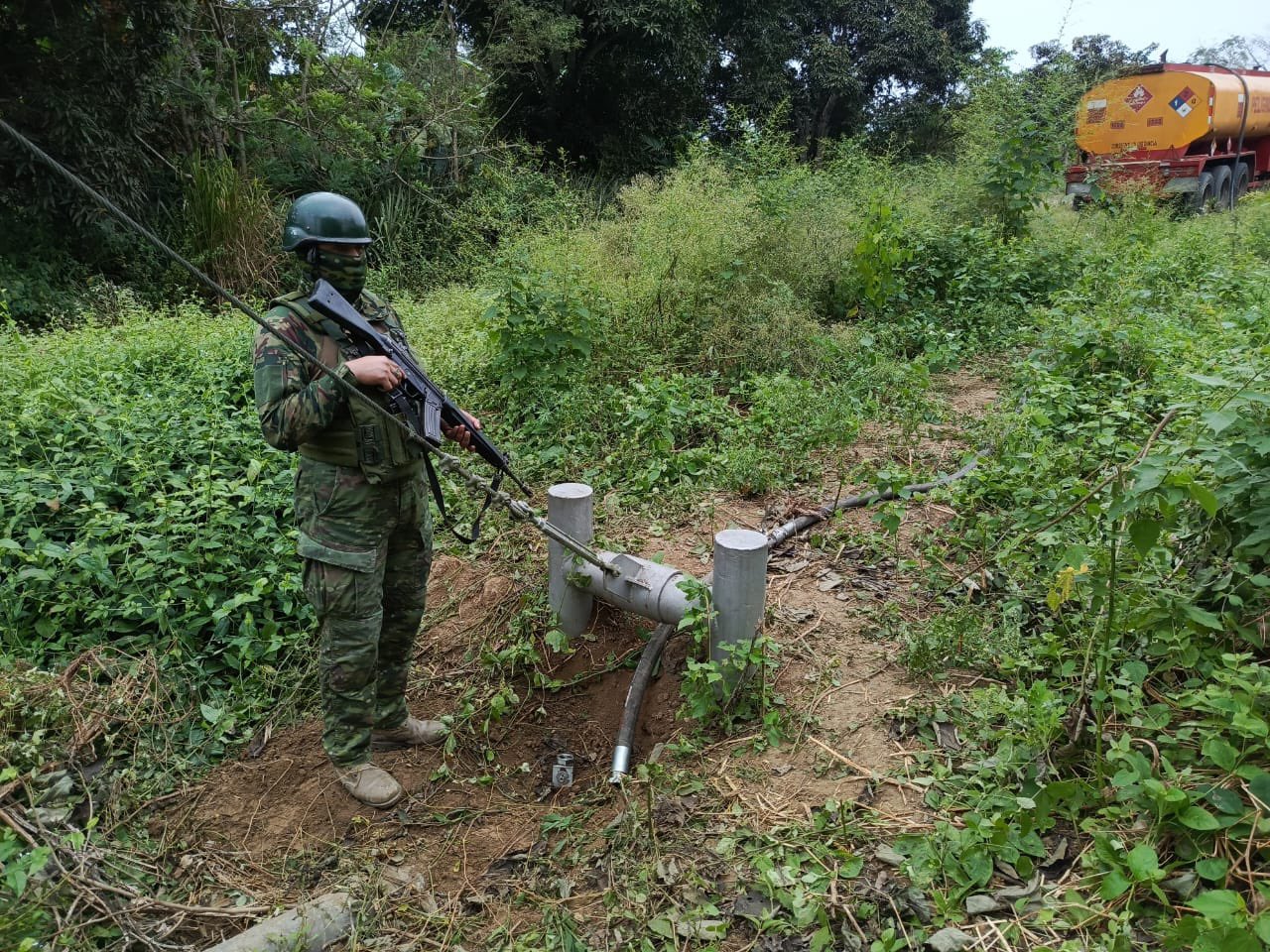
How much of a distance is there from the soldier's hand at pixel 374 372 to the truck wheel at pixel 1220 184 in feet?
52.5

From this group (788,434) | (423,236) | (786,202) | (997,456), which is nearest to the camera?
(997,456)

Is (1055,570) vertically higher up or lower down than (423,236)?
lower down

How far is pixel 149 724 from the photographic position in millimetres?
2934

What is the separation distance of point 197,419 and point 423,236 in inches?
249

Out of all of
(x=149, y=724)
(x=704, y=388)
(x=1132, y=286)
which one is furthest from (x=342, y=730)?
(x=1132, y=286)

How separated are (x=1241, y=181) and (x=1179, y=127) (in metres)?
2.94

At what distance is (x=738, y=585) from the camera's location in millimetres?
2645

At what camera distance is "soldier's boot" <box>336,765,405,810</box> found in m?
2.86

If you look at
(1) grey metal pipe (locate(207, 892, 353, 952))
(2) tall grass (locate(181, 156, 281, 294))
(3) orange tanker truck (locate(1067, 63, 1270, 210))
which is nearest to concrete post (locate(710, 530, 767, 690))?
(1) grey metal pipe (locate(207, 892, 353, 952))

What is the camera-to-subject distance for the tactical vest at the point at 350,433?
2555 millimetres

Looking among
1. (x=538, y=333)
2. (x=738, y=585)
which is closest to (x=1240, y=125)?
(x=538, y=333)

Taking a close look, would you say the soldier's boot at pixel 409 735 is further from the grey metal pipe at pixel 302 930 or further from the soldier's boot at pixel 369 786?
the grey metal pipe at pixel 302 930

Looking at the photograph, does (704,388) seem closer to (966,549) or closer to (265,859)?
(966,549)

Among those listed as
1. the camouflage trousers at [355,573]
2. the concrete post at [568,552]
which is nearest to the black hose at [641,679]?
the concrete post at [568,552]
